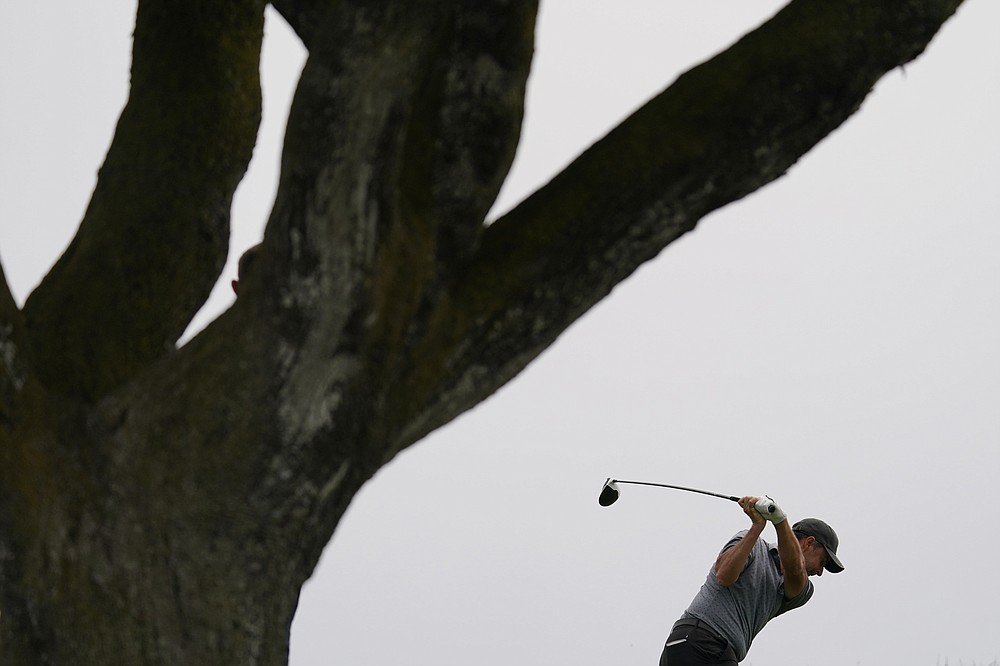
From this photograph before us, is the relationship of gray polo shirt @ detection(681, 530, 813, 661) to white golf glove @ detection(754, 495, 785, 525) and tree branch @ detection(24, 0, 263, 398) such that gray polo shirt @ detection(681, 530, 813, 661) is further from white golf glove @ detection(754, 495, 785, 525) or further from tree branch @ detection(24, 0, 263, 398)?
tree branch @ detection(24, 0, 263, 398)

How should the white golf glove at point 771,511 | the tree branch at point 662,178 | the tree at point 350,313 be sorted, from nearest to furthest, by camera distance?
the tree at point 350,313
the tree branch at point 662,178
the white golf glove at point 771,511

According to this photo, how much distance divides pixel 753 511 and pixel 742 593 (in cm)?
42

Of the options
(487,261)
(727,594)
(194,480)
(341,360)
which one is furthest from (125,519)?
(727,594)

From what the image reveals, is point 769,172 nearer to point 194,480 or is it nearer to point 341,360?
point 341,360

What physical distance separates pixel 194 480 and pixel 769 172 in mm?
1445

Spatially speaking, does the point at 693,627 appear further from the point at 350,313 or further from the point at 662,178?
the point at 350,313

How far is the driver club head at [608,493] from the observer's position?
539 cm

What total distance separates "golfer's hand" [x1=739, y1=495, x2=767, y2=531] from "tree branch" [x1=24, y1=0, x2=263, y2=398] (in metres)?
2.31

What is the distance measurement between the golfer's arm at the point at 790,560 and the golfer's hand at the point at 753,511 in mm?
57

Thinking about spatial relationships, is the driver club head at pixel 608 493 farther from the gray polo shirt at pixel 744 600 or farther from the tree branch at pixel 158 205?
the tree branch at pixel 158 205

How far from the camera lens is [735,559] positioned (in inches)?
180

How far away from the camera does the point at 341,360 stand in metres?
2.42

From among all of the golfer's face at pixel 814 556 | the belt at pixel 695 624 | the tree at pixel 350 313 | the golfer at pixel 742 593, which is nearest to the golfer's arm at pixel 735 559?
the golfer at pixel 742 593

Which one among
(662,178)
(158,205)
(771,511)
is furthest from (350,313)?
(771,511)
